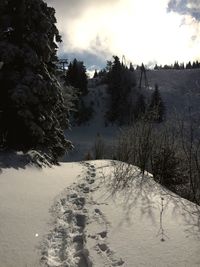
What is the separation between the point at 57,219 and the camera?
22.9 feet

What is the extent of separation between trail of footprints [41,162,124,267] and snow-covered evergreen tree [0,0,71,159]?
4621mm

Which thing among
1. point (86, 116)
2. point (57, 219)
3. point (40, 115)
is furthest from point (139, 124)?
point (86, 116)

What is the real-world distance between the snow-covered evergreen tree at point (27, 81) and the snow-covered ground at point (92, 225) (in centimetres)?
286

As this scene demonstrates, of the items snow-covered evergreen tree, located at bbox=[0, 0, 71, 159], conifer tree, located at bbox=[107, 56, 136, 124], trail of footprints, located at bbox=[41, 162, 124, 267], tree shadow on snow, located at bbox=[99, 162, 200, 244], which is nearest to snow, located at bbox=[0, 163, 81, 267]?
trail of footprints, located at bbox=[41, 162, 124, 267]

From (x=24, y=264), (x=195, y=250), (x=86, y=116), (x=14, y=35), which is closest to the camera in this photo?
(x=24, y=264)

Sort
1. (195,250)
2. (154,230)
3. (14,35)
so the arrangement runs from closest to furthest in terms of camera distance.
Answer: (195,250) < (154,230) < (14,35)

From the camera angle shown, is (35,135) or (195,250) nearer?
(195,250)

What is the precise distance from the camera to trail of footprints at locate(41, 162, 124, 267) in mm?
5141

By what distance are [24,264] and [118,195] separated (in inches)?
172

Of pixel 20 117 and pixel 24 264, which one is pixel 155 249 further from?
pixel 20 117

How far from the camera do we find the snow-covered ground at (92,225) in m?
5.19

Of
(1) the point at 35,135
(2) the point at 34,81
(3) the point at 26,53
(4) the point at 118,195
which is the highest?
(3) the point at 26,53

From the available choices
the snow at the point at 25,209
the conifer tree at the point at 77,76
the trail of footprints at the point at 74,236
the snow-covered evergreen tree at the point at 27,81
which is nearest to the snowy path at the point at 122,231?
the trail of footprints at the point at 74,236

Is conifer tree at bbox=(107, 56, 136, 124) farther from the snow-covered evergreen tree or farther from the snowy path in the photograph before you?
the snowy path
